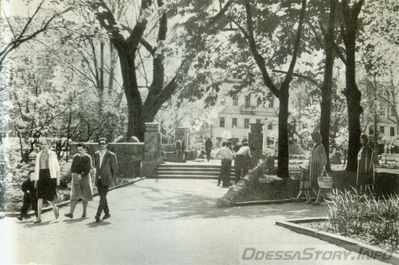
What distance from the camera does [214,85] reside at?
9.39 m

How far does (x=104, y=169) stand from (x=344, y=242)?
338 centimetres

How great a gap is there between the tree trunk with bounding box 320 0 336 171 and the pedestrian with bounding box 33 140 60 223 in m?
4.29

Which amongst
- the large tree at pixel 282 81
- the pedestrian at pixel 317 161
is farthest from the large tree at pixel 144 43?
the pedestrian at pixel 317 161

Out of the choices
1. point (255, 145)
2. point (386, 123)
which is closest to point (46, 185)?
point (386, 123)

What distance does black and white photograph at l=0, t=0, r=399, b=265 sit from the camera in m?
6.16

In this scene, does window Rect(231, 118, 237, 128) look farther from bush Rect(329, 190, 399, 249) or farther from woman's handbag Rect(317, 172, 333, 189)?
bush Rect(329, 190, 399, 249)

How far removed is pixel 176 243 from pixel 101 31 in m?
3.18

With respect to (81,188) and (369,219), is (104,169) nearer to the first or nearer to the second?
(81,188)

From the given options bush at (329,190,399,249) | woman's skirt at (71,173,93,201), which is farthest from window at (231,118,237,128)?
woman's skirt at (71,173,93,201)

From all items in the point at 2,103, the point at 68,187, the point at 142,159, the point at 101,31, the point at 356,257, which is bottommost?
the point at 356,257

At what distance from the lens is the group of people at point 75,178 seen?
6.74 metres

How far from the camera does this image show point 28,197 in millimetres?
6621

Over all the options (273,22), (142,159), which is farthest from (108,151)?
(273,22)

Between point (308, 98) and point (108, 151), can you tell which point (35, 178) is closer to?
point (108, 151)
